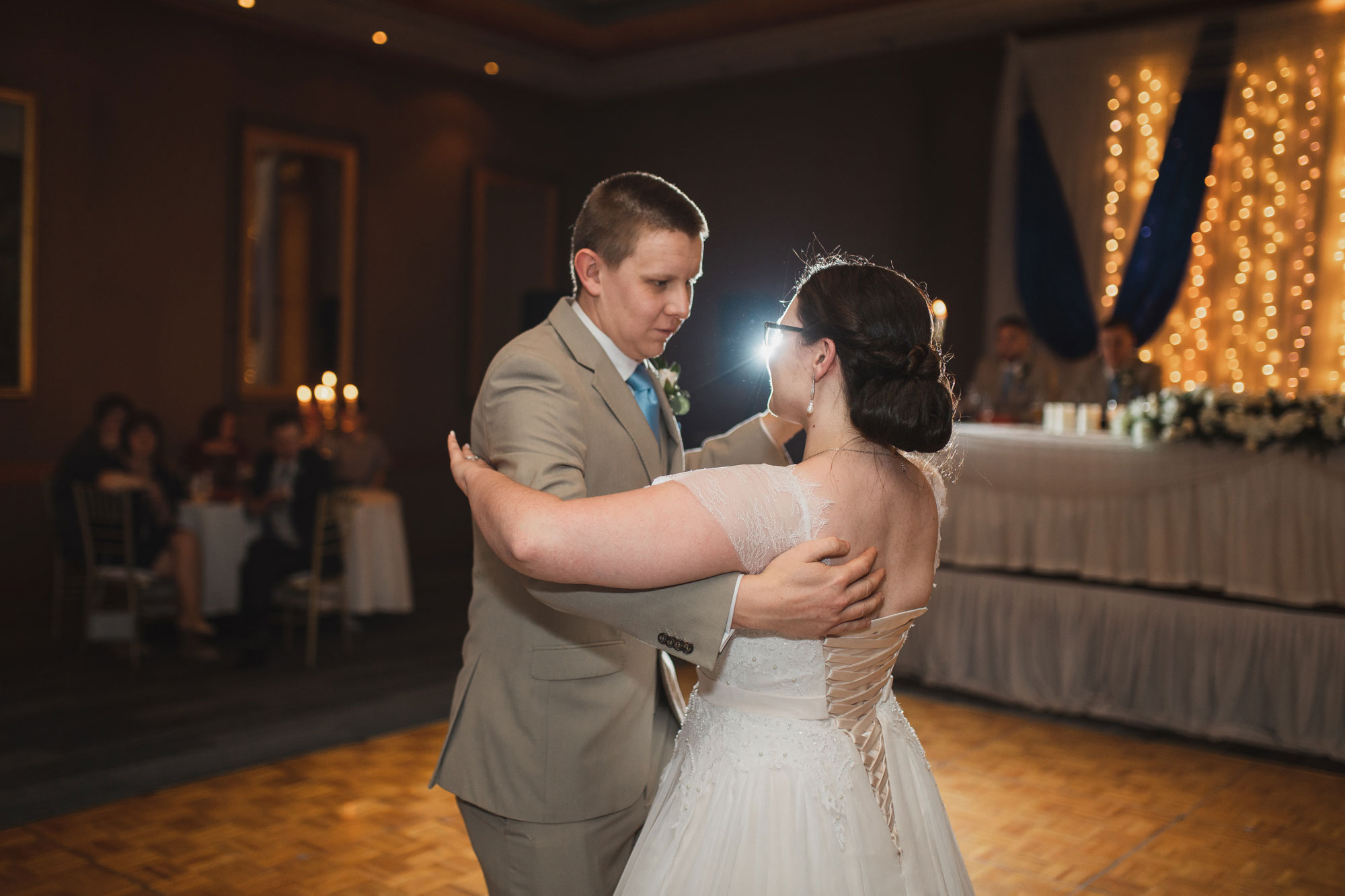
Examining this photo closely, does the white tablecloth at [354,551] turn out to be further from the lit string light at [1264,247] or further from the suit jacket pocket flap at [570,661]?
the lit string light at [1264,247]

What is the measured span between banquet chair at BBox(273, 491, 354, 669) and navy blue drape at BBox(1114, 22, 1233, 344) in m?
5.00

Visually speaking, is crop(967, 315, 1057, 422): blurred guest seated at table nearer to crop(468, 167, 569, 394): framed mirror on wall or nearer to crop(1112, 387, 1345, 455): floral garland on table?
crop(1112, 387, 1345, 455): floral garland on table

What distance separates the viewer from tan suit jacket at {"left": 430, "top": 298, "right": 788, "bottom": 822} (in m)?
1.50

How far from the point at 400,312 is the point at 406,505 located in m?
1.52

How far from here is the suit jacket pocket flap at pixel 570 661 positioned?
5.09 ft

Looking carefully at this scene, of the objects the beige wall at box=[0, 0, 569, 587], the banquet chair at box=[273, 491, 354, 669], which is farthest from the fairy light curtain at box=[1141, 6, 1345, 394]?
the beige wall at box=[0, 0, 569, 587]

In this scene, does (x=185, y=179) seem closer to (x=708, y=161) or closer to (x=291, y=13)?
(x=291, y=13)

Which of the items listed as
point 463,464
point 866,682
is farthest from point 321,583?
point 866,682

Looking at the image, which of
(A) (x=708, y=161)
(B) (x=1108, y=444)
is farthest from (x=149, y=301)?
(B) (x=1108, y=444)

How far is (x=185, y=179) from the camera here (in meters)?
7.14

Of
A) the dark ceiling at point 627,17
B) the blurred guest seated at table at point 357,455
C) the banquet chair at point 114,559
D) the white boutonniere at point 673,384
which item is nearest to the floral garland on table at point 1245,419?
the white boutonniere at point 673,384

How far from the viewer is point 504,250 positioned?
29.7 ft

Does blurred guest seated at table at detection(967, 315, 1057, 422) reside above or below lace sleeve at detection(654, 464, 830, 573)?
above

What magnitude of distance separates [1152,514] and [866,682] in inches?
132
